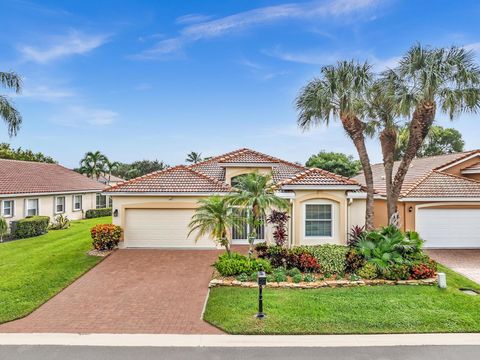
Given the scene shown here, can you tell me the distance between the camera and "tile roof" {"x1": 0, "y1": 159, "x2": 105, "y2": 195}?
23303 millimetres

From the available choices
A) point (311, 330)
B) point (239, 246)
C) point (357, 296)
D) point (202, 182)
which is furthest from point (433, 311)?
point (202, 182)

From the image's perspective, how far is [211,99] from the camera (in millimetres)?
26344

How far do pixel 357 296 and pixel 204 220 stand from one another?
20.7 ft

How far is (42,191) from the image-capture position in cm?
2477

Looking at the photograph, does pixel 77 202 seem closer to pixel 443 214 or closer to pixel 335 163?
pixel 443 214

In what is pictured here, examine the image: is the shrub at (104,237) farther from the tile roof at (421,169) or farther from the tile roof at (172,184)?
the tile roof at (421,169)

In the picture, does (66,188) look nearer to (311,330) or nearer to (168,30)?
(168,30)

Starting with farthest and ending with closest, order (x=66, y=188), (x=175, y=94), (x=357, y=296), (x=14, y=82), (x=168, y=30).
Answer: (x=66, y=188)
(x=175, y=94)
(x=168, y=30)
(x=14, y=82)
(x=357, y=296)

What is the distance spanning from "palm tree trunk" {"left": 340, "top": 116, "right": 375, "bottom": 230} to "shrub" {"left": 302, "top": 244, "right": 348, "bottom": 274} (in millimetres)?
3862

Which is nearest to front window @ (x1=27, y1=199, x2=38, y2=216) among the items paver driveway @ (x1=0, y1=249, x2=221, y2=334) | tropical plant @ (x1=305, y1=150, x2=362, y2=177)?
paver driveway @ (x1=0, y1=249, x2=221, y2=334)

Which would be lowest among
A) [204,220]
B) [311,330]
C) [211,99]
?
[311,330]

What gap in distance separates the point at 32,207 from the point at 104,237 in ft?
40.3

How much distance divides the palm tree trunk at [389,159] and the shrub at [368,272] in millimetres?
5342

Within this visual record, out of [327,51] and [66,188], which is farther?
[66,188]
